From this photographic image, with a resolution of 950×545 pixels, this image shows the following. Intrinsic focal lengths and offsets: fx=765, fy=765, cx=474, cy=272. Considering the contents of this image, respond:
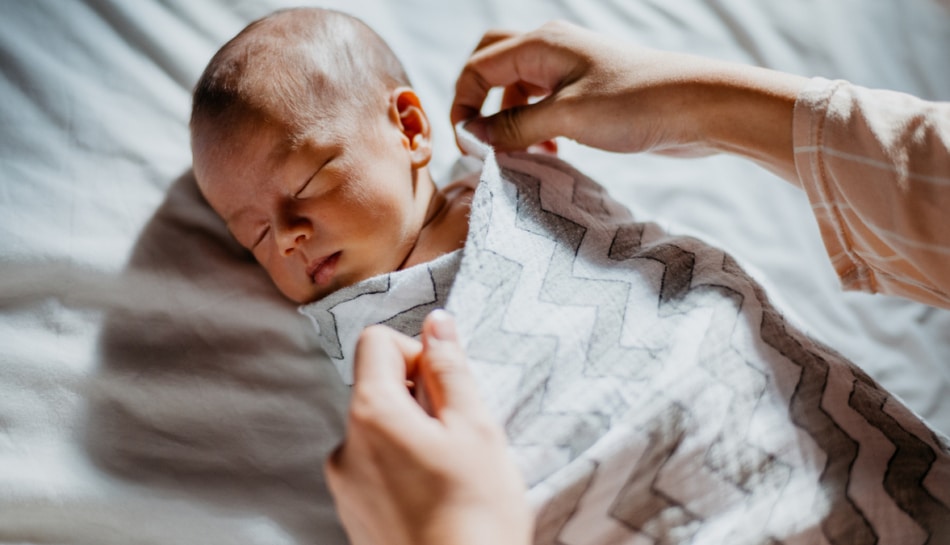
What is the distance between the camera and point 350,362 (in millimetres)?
1071

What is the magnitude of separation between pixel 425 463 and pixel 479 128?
0.65m

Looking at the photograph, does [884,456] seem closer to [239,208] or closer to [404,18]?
[239,208]

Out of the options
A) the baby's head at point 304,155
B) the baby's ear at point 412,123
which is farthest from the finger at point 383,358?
the baby's ear at point 412,123

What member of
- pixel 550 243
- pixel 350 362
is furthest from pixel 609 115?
pixel 350 362

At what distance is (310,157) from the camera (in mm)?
1027

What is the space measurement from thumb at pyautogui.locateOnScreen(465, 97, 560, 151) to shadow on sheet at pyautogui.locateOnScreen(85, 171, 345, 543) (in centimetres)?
40

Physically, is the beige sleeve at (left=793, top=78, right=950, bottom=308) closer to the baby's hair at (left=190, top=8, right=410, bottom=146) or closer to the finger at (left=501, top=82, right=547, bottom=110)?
the finger at (left=501, top=82, right=547, bottom=110)

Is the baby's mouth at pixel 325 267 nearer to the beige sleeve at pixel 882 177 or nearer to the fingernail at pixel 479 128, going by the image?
the fingernail at pixel 479 128

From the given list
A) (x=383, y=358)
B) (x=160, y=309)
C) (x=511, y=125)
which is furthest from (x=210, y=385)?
(x=511, y=125)

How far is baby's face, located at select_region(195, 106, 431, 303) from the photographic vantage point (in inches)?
40.3

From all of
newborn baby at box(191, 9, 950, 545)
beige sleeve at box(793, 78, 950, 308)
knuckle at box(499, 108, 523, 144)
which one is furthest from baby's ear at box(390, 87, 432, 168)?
beige sleeve at box(793, 78, 950, 308)

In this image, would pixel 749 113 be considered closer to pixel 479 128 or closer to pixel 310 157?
pixel 479 128

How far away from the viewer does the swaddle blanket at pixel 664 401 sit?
2.90ft

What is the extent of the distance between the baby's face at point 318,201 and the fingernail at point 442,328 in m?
0.30
